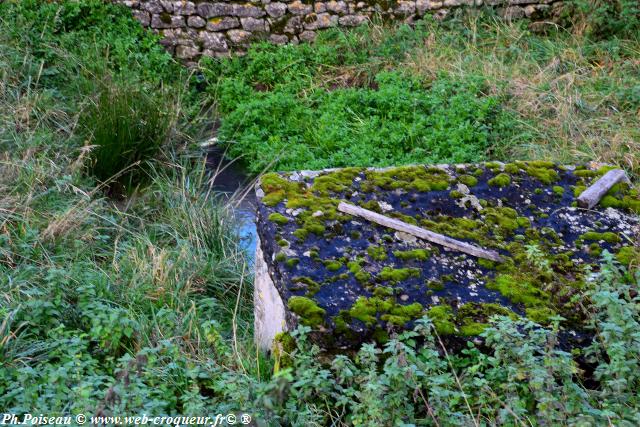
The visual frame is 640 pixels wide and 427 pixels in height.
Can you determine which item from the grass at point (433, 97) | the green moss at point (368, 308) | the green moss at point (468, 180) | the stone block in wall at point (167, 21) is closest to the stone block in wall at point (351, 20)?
the grass at point (433, 97)

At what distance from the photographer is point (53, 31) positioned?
23.9 feet

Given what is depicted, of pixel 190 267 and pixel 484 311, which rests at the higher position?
pixel 484 311

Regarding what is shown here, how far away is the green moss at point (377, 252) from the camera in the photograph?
343cm

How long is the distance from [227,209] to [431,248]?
2.25 metres

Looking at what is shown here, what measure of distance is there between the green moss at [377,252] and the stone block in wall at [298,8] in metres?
4.94

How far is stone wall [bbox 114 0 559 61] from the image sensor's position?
7.86 metres

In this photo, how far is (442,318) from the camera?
124 inches

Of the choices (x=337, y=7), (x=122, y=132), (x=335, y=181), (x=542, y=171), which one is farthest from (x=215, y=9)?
(x=542, y=171)

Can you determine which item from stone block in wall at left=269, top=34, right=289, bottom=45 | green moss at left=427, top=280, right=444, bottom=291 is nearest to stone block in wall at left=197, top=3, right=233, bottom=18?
stone block in wall at left=269, top=34, right=289, bottom=45

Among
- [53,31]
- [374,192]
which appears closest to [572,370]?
[374,192]

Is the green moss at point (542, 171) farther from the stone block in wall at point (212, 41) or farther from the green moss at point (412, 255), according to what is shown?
the stone block in wall at point (212, 41)

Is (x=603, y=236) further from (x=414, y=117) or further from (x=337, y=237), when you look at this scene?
(x=414, y=117)

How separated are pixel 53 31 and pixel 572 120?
481 cm

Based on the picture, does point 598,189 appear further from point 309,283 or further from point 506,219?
point 309,283
